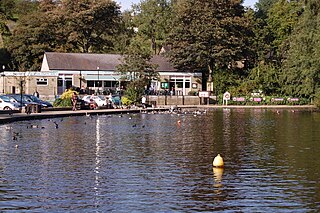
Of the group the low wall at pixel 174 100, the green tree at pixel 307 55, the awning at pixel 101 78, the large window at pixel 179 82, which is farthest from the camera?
the large window at pixel 179 82

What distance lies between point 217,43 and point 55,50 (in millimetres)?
26666

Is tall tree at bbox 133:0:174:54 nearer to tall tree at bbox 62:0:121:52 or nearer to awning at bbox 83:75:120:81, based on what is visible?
tall tree at bbox 62:0:121:52

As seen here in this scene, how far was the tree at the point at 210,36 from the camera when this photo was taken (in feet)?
289

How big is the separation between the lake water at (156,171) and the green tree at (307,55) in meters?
36.2

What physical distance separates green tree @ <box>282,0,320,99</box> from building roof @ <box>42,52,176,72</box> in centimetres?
2071

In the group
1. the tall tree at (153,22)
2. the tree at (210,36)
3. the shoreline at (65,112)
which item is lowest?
the shoreline at (65,112)

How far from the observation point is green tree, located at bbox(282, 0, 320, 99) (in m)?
74.4

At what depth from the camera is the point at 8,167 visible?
943 inches

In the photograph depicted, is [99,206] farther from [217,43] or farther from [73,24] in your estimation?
[73,24]

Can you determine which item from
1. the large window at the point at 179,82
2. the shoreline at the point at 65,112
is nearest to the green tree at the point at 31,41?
the large window at the point at 179,82

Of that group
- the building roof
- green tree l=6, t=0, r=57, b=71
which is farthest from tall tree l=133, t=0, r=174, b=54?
the building roof

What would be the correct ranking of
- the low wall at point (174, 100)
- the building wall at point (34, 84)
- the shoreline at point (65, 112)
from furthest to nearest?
1. the building wall at point (34, 84)
2. the low wall at point (174, 100)
3. the shoreline at point (65, 112)

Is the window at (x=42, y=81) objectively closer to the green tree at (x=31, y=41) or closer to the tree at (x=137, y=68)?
the tree at (x=137, y=68)

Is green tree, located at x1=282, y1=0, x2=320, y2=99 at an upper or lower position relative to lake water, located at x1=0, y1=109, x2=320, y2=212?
upper
